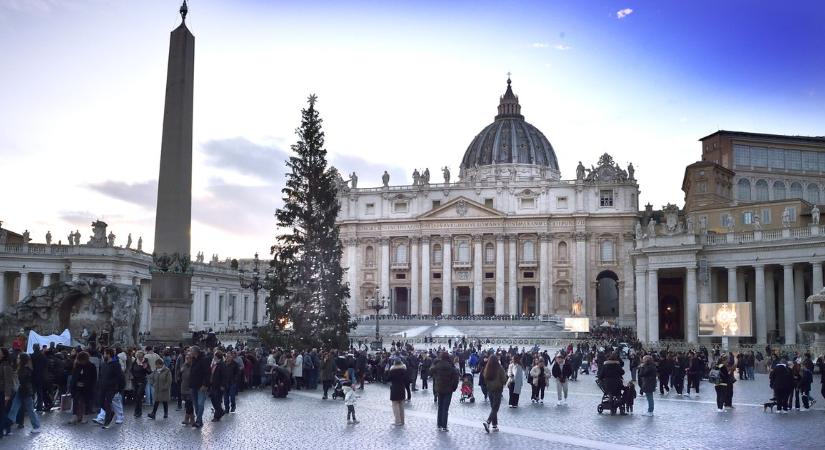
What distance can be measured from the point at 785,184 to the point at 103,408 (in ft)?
211

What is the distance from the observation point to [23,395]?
14.3 metres

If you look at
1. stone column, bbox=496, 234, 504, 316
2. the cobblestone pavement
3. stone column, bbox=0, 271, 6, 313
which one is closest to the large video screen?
the cobblestone pavement

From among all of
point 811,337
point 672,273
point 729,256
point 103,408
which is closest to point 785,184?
point 672,273

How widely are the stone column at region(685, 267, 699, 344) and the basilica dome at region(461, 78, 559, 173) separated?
66925 millimetres

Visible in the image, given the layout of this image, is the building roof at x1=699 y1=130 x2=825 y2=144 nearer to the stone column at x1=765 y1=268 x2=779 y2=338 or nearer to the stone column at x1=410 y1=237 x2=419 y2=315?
the stone column at x1=765 y1=268 x2=779 y2=338

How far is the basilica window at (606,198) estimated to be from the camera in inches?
3501

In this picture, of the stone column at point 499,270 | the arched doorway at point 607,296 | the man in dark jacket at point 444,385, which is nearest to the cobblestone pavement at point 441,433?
the man in dark jacket at point 444,385

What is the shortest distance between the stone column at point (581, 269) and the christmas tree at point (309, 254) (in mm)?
52162

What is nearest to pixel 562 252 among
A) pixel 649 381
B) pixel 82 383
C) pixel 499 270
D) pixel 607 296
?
pixel 499 270

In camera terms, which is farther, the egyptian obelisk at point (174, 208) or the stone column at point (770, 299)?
the stone column at point (770, 299)

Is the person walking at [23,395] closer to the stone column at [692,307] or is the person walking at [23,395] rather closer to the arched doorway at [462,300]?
the stone column at [692,307]

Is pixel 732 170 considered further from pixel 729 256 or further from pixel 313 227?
pixel 313 227

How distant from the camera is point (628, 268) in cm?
8644

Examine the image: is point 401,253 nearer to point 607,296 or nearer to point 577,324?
point 607,296
